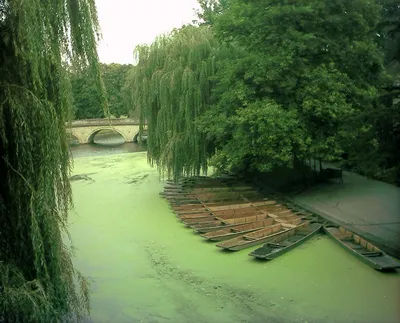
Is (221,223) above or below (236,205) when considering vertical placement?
below

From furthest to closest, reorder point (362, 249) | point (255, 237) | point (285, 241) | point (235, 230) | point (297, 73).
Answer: point (297, 73), point (235, 230), point (255, 237), point (285, 241), point (362, 249)

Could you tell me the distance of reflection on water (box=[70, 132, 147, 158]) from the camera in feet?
107

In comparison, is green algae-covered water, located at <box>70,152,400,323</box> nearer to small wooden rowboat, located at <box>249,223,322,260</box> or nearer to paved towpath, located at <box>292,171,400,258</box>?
small wooden rowboat, located at <box>249,223,322,260</box>

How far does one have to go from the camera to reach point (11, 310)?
4383 millimetres

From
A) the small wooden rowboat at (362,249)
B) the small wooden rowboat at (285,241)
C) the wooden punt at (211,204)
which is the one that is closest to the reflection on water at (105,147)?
the wooden punt at (211,204)

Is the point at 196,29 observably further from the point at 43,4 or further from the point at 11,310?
the point at 11,310

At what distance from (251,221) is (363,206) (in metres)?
3.62

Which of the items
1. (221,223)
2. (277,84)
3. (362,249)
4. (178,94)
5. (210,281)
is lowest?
(210,281)

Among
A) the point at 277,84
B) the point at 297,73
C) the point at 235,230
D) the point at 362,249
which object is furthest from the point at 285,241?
the point at 297,73

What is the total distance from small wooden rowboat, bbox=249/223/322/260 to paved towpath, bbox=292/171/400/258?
1129 millimetres

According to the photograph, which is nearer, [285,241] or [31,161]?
[31,161]

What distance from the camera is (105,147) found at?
3634 centimetres

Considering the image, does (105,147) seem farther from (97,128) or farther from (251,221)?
(251,221)

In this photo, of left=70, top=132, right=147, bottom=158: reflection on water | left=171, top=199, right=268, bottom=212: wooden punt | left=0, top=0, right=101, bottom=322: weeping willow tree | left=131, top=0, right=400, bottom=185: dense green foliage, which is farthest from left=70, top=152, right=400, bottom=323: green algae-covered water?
left=70, top=132, right=147, bottom=158: reflection on water
